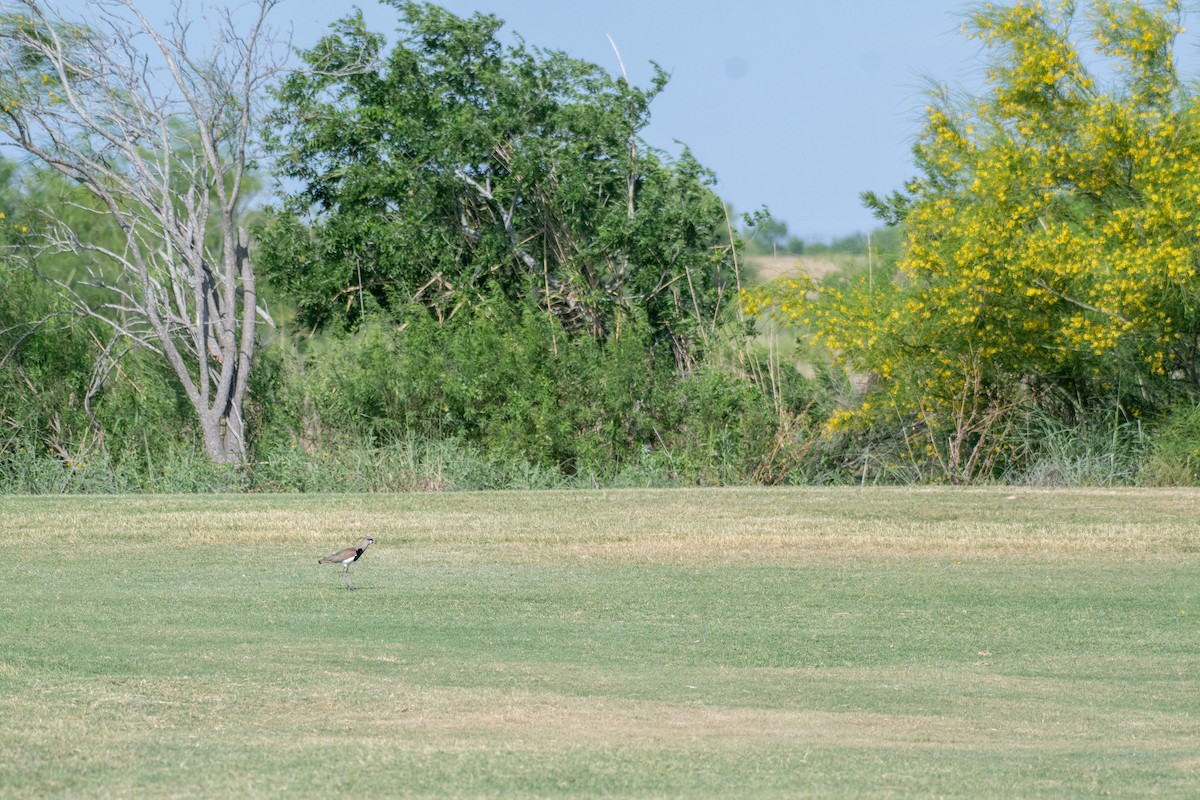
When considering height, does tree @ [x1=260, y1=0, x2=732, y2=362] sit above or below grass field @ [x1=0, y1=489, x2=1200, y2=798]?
above

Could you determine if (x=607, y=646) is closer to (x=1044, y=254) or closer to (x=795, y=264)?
(x=1044, y=254)

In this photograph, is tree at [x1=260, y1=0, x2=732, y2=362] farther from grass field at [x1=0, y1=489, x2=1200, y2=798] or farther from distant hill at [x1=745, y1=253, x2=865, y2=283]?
grass field at [x1=0, y1=489, x2=1200, y2=798]

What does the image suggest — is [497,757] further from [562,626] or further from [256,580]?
[256,580]

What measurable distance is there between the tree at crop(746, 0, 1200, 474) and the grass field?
2536mm

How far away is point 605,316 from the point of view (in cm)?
2328

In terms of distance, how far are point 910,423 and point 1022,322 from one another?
2216 millimetres

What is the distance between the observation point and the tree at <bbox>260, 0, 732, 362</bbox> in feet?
76.0

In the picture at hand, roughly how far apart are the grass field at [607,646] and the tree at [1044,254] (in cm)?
254

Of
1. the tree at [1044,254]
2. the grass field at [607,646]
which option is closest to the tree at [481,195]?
the tree at [1044,254]

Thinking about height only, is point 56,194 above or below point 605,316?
above

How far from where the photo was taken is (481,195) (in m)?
23.7

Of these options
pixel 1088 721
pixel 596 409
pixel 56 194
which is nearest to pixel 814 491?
pixel 596 409

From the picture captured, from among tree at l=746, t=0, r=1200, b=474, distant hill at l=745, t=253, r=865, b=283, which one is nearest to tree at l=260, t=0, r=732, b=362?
distant hill at l=745, t=253, r=865, b=283

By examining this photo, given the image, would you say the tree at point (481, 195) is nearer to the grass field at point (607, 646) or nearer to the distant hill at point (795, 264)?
the distant hill at point (795, 264)
